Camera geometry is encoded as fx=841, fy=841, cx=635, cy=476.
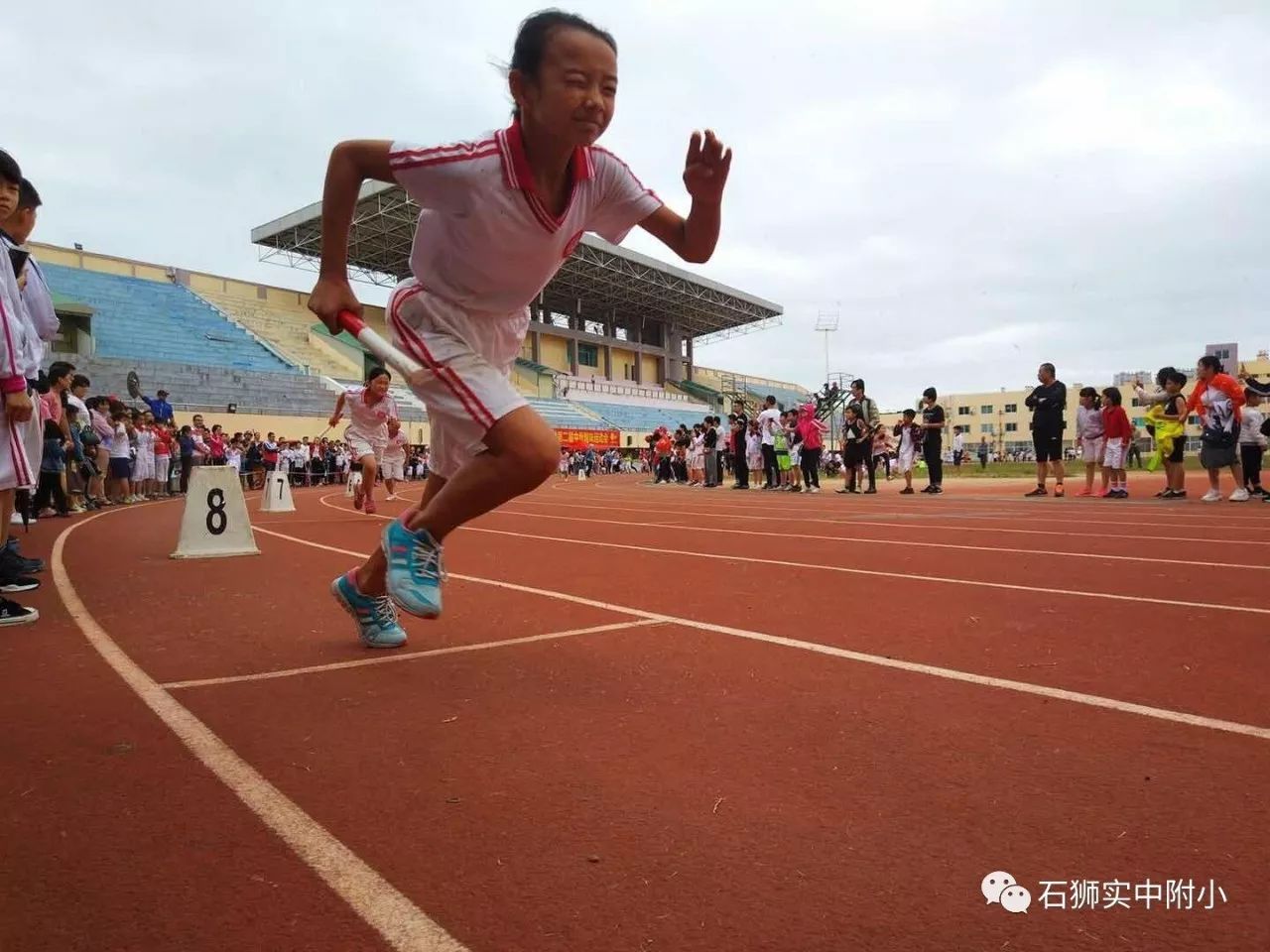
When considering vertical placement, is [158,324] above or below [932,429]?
above

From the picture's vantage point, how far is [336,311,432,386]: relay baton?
2.56 m

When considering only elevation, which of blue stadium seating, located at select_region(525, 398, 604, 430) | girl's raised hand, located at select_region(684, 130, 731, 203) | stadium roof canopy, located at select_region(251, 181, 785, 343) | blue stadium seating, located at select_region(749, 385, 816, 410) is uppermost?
stadium roof canopy, located at select_region(251, 181, 785, 343)

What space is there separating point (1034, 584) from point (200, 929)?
161 inches

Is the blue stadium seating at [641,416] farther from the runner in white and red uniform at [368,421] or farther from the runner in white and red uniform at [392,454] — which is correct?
the runner in white and red uniform at [368,421]

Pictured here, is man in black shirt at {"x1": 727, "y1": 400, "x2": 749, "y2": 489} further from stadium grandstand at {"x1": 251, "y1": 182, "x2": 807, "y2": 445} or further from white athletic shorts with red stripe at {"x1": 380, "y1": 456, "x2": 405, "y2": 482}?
stadium grandstand at {"x1": 251, "y1": 182, "x2": 807, "y2": 445}

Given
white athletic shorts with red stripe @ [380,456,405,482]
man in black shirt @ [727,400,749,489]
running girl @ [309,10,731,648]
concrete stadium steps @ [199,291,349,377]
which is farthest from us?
concrete stadium steps @ [199,291,349,377]

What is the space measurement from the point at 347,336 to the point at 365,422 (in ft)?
97.6

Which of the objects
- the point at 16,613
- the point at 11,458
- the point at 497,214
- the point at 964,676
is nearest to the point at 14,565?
the point at 16,613

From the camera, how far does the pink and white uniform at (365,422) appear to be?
399 inches

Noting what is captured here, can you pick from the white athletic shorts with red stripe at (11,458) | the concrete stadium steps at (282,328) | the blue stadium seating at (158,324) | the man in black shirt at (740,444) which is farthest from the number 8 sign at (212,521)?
the concrete stadium steps at (282,328)

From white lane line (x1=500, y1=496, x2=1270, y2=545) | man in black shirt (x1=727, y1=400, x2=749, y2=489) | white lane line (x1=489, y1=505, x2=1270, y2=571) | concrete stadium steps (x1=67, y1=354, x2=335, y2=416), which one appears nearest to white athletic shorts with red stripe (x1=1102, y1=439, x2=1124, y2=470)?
white lane line (x1=500, y1=496, x2=1270, y2=545)

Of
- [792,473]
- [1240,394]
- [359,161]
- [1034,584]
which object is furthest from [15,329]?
[792,473]

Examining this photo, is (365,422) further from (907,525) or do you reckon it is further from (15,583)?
(907,525)

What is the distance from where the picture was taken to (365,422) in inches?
404
